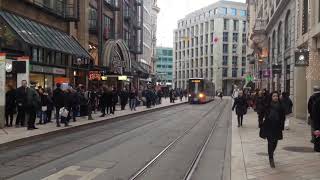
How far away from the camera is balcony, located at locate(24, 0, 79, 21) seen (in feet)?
107

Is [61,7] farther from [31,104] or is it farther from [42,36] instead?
[31,104]

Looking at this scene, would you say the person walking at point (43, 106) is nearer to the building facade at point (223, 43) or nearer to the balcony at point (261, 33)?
the balcony at point (261, 33)

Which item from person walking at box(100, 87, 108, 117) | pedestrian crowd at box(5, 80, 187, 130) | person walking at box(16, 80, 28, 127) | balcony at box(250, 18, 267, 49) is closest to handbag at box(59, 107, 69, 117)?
pedestrian crowd at box(5, 80, 187, 130)

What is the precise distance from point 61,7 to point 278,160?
1079 inches

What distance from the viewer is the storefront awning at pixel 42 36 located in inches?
1069

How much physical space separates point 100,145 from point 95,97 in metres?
15.2

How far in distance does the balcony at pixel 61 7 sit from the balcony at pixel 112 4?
35.9ft

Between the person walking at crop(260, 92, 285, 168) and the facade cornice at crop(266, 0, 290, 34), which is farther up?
the facade cornice at crop(266, 0, 290, 34)

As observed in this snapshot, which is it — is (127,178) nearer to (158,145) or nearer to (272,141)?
(272,141)

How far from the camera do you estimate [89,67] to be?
40469 millimetres

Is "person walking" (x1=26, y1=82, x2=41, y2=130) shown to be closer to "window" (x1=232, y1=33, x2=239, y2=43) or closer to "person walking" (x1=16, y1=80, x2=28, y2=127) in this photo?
"person walking" (x1=16, y1=80, x2=28, y2=127)

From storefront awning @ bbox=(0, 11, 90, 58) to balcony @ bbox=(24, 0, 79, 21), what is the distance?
116 cm

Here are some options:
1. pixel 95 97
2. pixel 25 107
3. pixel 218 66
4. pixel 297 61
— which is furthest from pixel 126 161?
pixel 218 66

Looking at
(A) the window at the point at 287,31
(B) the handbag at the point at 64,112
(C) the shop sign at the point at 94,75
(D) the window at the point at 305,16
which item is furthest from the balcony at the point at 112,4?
(B) the handbag at the point at 64,112
